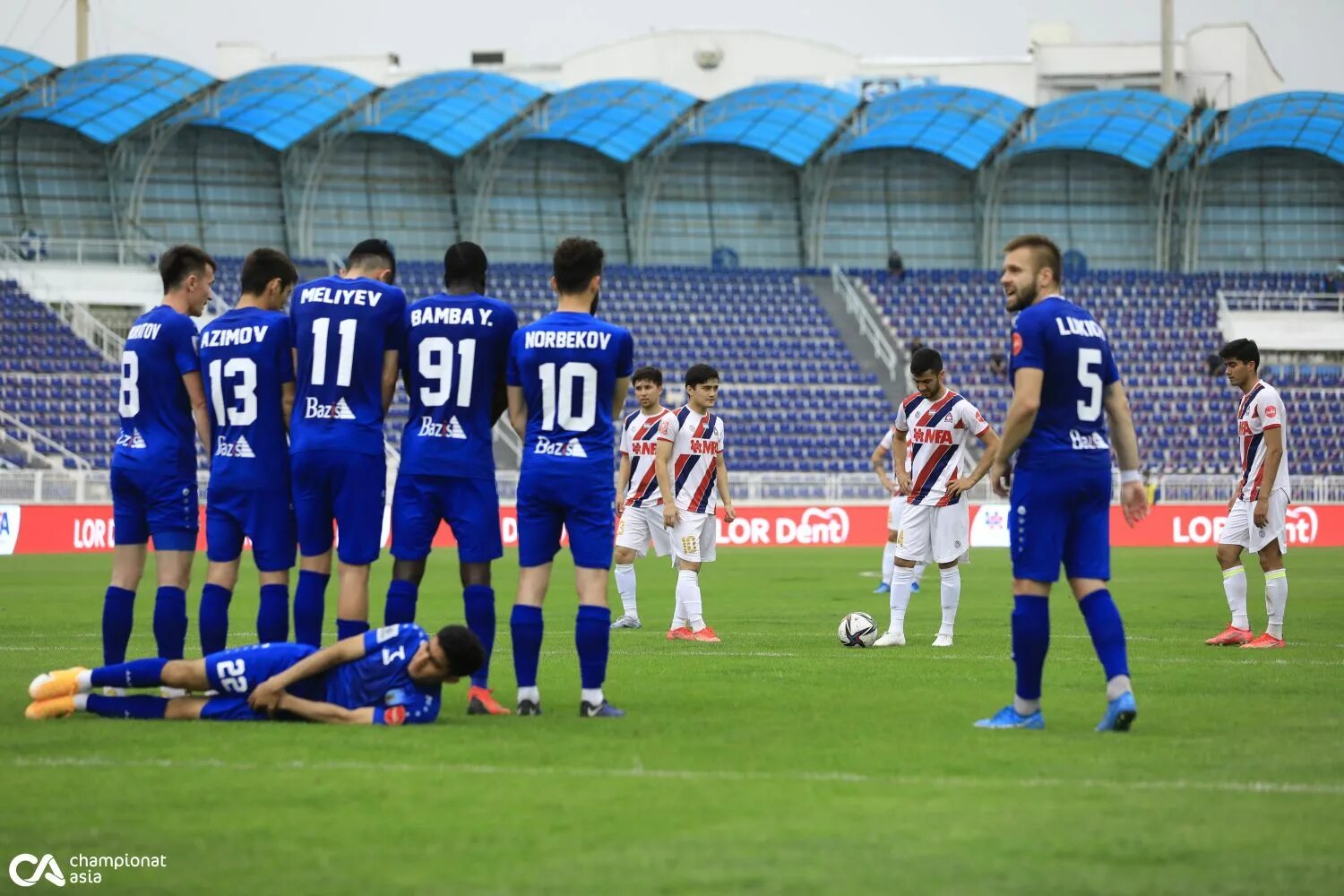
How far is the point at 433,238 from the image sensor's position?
60.7 m

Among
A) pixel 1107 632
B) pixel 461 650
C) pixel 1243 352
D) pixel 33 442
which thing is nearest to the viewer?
pixel 461 650

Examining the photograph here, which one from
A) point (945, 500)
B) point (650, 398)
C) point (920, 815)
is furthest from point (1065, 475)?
point (650, 398)

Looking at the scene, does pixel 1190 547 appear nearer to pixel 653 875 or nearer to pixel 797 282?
pixel 797 282

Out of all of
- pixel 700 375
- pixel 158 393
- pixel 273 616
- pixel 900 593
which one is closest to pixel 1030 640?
pixel 273 616

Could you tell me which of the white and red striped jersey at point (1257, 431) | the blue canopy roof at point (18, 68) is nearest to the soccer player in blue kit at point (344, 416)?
the white and red striped jersey at point (1257, 431)

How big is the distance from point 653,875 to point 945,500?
9.14 metres

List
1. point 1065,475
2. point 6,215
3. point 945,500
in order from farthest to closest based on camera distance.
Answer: point 6,215, point 945,500, point 1065,475

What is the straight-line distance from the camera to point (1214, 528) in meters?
37.2

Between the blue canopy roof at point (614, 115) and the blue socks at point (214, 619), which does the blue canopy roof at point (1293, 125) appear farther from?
the blue socks at point (214, 619)

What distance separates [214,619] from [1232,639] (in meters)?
8.28

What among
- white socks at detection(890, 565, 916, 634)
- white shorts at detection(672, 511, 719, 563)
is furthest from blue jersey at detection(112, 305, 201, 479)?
white socks at detection(890, 565, 916, 634)

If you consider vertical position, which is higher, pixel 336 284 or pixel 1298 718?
pixel 336 284

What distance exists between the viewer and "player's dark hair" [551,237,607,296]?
9.26m

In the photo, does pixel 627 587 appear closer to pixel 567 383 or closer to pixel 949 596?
pixel 949 596
